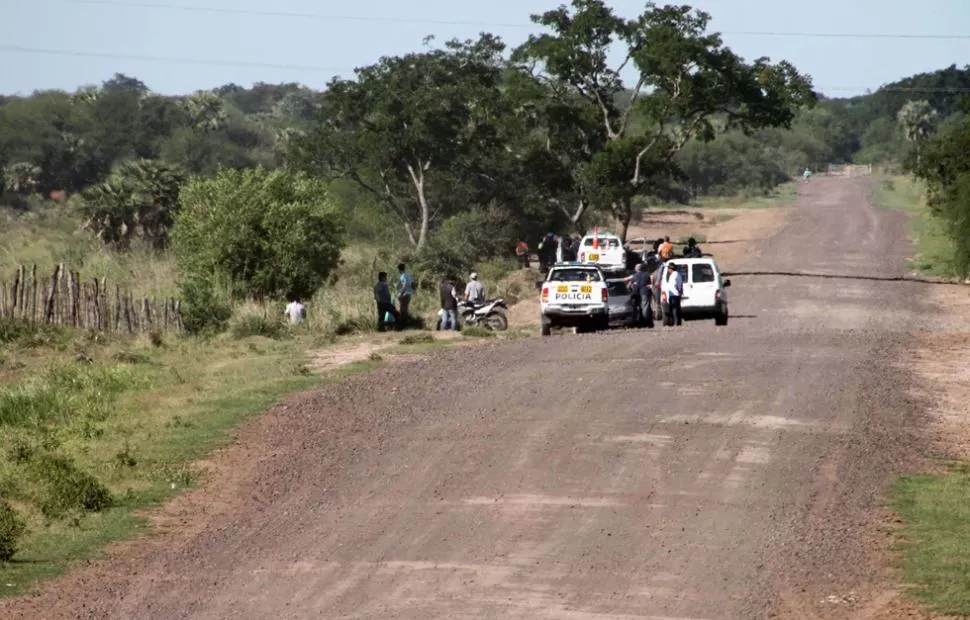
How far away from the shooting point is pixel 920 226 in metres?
83.1

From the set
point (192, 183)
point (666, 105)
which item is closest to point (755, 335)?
point (192, 183)

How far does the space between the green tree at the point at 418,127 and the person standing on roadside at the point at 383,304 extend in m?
26.3

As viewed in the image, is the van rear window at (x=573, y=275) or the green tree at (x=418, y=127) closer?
the van rear window at (x=573, y=275)

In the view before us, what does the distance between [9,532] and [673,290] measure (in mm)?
23460

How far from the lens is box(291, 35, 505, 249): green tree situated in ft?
208

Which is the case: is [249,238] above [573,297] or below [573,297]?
above

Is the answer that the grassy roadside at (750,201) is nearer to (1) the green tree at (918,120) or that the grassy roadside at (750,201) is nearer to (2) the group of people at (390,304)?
(1) the green tree at (918,120)

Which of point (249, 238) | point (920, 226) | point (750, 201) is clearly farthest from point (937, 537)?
point (750, 201)

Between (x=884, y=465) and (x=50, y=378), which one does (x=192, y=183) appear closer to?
(x=50, y=378)

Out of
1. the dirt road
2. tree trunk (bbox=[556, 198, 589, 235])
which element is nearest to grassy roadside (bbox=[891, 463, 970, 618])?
the dirt road

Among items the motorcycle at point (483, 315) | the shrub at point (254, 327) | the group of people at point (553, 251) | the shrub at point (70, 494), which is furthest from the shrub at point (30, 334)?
the group of people at point (553, 251)

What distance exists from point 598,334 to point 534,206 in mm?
31536

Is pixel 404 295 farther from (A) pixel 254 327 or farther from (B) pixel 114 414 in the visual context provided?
(B) pixel 114 414

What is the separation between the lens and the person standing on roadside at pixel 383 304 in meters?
36.1
